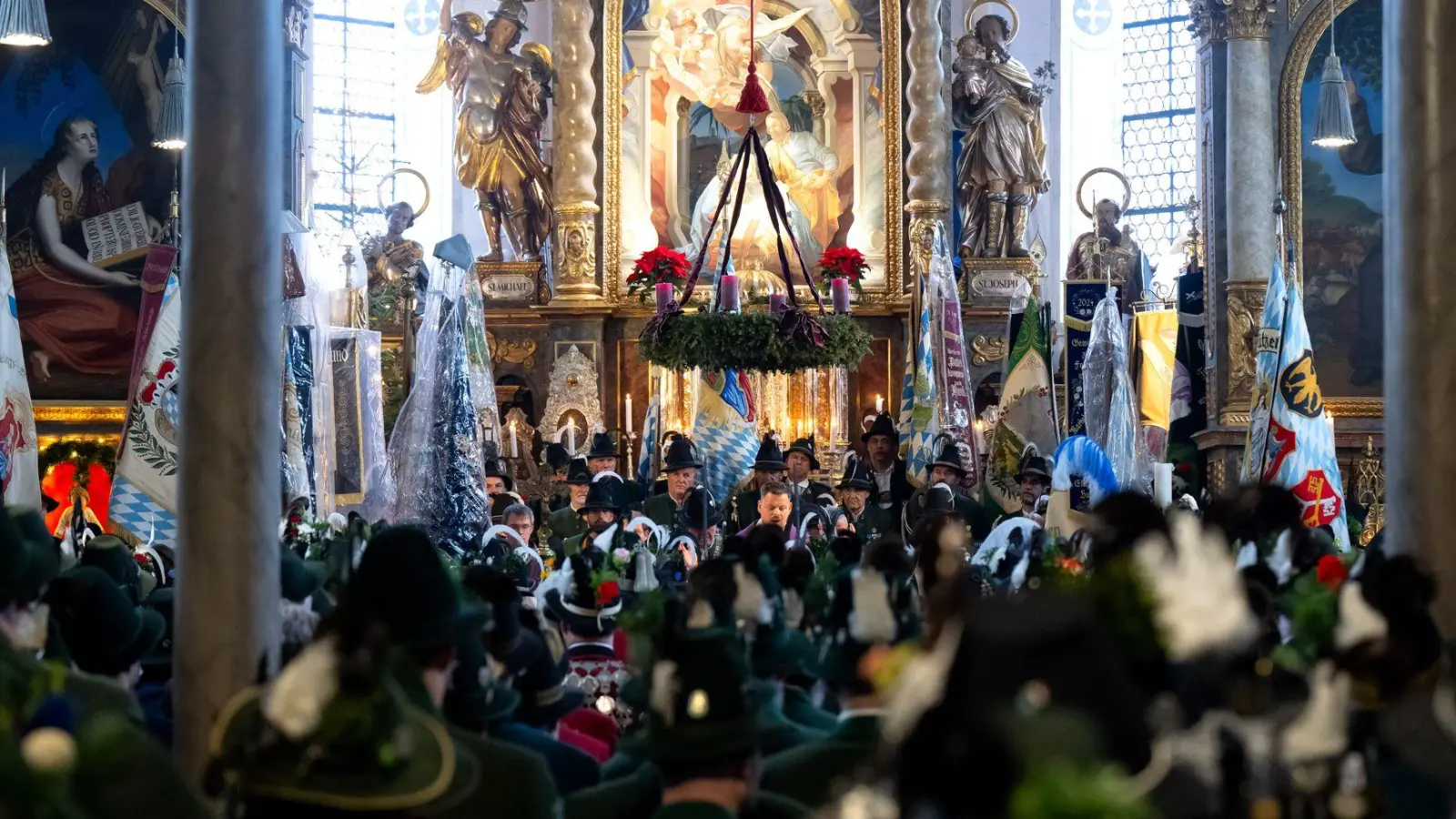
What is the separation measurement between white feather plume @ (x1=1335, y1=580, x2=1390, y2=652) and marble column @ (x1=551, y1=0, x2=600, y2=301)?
1696 cm

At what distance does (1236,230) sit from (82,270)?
10917 mm

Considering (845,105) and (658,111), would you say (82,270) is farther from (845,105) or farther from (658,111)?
(845,105)

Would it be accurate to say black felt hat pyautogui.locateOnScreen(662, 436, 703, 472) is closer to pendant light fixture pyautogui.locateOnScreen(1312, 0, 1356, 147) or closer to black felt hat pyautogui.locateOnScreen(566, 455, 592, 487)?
black felt hat pyautogui.locateOnScreen(566, 455, 592, 487)

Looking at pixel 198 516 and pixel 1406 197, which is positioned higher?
pixel 1406 197

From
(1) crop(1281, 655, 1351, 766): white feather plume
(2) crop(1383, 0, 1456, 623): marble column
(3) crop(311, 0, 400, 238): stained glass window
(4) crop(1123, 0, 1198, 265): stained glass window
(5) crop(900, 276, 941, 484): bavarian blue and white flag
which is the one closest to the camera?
(1) crop(1281, 655, 1351, 766): white feather plume

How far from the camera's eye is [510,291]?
21.4m

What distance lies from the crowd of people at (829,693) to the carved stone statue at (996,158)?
571 inches

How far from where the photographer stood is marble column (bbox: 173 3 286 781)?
6465 mm

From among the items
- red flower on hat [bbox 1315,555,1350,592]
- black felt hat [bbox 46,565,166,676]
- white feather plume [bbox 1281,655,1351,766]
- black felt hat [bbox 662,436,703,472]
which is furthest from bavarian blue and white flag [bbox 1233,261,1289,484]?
white feather plume [bbox 1281,655,1351,766]

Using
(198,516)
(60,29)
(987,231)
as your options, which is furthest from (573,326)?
(198,516)

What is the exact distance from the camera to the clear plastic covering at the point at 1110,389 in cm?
1547

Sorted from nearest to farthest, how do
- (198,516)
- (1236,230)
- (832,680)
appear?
(832,680) → (198,516) → (1236,230)

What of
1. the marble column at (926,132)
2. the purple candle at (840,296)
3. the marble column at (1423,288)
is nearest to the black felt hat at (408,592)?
the marble column at (1423,288)

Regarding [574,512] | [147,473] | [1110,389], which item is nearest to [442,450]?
[574,512]
